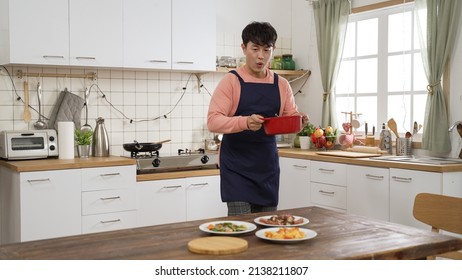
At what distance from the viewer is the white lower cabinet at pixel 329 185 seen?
13.6 ft

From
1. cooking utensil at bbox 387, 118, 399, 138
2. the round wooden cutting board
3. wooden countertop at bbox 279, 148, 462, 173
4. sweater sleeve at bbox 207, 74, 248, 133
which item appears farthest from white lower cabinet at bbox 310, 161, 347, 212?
the round wooden cutting board

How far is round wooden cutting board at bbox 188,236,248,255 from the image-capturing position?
1.75 meters

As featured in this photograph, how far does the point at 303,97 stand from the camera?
5477 millimetres

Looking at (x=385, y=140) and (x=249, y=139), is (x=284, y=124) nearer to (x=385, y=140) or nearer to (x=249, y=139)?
(x=249, y=139)

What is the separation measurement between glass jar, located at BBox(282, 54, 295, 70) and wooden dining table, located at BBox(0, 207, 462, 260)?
3.30 metres

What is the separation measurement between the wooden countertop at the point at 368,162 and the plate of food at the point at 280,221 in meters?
1.56

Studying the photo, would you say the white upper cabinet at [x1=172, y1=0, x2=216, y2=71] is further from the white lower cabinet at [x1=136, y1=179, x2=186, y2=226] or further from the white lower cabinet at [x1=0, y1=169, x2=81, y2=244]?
Answer: the white lower cabinet at [x1=0, y1=169, x2=81, y2=244]

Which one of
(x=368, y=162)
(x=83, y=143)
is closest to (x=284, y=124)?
(x=368, y=162)

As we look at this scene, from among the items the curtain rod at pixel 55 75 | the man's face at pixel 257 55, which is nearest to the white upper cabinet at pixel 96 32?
the curtain rod at pixel 55 75

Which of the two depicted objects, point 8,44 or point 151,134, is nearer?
point 8,44

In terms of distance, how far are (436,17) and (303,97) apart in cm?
175

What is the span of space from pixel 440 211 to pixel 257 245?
1.04 metres

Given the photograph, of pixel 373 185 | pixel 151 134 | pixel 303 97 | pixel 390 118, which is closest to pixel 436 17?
pixel 390 118
